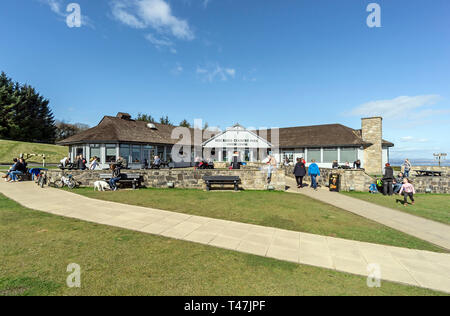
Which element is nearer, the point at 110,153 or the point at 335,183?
the point at 335,183

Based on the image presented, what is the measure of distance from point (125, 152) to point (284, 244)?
22.5 meters

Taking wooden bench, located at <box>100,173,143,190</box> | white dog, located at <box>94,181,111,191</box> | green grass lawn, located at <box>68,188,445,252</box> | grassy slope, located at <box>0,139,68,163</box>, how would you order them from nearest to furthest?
green grass lawn, located at <box>68,188,445,252</box>
white dog, located at <box>94,181,111,191</box>
wooden bench, located at <box>100,173,143,190</box>
grassy slope, located at <box>0,139,68,163</box>

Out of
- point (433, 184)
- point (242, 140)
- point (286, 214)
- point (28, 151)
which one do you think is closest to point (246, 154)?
point (242, 140)

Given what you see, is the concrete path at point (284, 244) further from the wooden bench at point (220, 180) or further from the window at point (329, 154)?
the window at point (329, 154)

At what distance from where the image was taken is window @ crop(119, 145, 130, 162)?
22.6 m

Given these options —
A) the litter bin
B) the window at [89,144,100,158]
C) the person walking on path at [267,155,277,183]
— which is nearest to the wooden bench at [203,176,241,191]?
the person walking on path at [267,155,277,183]

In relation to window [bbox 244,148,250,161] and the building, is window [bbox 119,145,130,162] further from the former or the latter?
window [bbox 244,148,250,161]

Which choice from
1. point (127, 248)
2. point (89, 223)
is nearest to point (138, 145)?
point (89, 223)

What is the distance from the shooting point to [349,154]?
25.7 m

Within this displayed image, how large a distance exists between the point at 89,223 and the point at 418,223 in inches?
411

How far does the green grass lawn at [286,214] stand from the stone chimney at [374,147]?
72.6ft

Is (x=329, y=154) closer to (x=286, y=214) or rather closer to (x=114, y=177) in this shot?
(x=286, y=214)

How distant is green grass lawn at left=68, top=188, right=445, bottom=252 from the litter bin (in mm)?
4719
